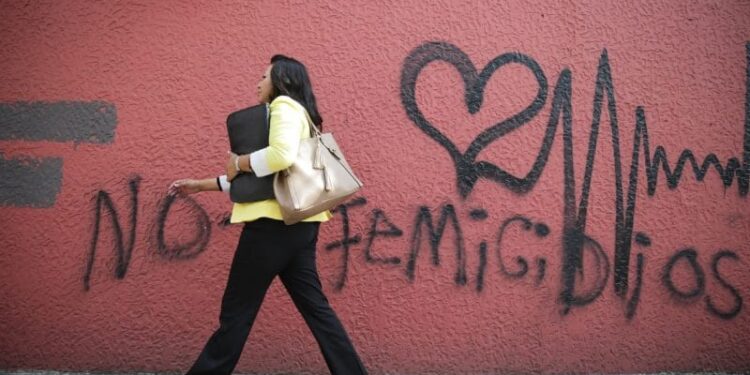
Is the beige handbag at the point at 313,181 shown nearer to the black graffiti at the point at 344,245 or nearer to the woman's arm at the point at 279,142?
the woman's arm at the point at 279,142

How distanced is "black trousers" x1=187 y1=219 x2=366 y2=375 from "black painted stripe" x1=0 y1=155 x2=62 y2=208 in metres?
1.28

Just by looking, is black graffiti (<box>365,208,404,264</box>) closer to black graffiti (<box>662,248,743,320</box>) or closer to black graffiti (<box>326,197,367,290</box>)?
black graffiti (<box>326,197,367,290</box>)

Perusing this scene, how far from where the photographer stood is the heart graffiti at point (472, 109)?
3.04m

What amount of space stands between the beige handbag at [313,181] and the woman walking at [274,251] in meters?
0.05

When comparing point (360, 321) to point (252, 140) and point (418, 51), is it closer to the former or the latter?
point (252, 140)

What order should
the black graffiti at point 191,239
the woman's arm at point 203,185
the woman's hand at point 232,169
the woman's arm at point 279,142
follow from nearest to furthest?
1. the woman's arm at point 279,142
2. the woman's hand at point 232,169
3. the woman's arm at point 203,185
4. the black graffiti at point 191,239

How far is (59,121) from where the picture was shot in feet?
9.84

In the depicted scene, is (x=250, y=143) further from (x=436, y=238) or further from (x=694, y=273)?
(x=694, y=273)

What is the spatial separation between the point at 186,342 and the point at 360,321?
0.88 meters

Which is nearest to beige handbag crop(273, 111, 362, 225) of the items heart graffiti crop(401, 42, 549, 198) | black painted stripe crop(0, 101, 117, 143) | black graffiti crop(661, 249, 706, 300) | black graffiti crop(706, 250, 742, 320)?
heart graffiti crop(401, 42, 549, 198)

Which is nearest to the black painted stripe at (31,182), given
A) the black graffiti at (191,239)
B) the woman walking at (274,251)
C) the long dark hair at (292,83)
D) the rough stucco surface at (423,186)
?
the rough stucco surface at (423,186)

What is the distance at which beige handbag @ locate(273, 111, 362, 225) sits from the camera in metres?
2.17

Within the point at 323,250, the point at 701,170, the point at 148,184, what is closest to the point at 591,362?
the point at 701,170

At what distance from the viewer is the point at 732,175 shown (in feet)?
10.2
